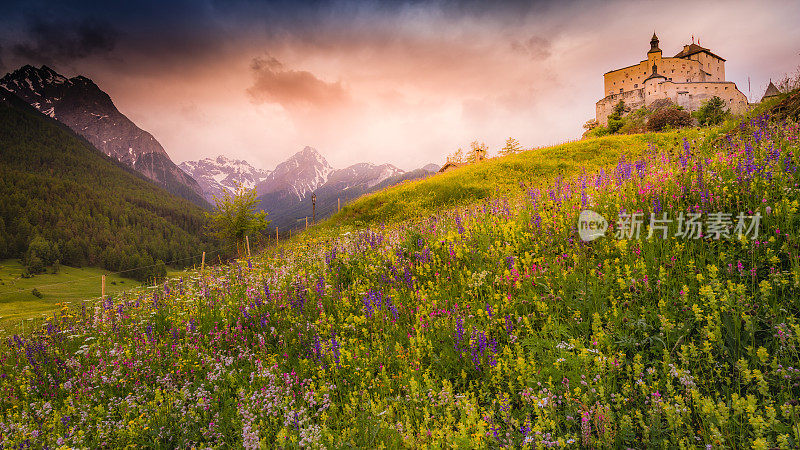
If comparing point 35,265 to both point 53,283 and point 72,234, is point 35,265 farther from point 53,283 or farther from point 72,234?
point 72,234

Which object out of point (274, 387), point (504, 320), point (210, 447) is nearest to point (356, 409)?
point (274, 387)

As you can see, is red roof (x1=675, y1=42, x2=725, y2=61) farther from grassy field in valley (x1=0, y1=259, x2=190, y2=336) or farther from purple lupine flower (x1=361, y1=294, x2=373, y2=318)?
grassy field in valley (x1=0, y1=259, x2=190, y2=336)

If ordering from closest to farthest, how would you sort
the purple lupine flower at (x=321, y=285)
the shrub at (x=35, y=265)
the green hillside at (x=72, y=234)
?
the purple lupine flower at (x=321, y=285) → the shrub at (x=35, y=265) → the green hillside at (x=72, y=234)

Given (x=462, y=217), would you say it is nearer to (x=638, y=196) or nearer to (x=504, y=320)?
(x=638, y=196)

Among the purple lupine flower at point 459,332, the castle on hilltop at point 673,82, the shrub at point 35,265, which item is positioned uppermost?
the castle on hilltop at point 673,82

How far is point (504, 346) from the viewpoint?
3947 millimetres

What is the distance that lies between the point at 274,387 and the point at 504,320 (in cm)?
288

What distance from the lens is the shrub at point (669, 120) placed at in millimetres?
34500

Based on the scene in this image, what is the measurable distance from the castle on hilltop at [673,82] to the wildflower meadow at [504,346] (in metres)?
112

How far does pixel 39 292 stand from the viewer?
107125mm

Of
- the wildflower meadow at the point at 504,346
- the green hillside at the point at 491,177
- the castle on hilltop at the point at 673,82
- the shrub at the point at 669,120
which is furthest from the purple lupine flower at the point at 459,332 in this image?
the castle on hilltop at the point at 673,82

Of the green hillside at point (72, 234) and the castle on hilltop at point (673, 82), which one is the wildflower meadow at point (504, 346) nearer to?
the castle on hilltop at point (673, 82)

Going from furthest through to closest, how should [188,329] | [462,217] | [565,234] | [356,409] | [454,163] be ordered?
[454,163]
[462,217]
[188,329]
[565,234]
[356,409]

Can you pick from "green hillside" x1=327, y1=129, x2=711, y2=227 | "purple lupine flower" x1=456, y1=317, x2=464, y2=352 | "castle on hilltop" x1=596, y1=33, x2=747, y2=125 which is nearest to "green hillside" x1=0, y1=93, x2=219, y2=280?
"green hillside" x1=327, y1=129, x2=711, y2=227
